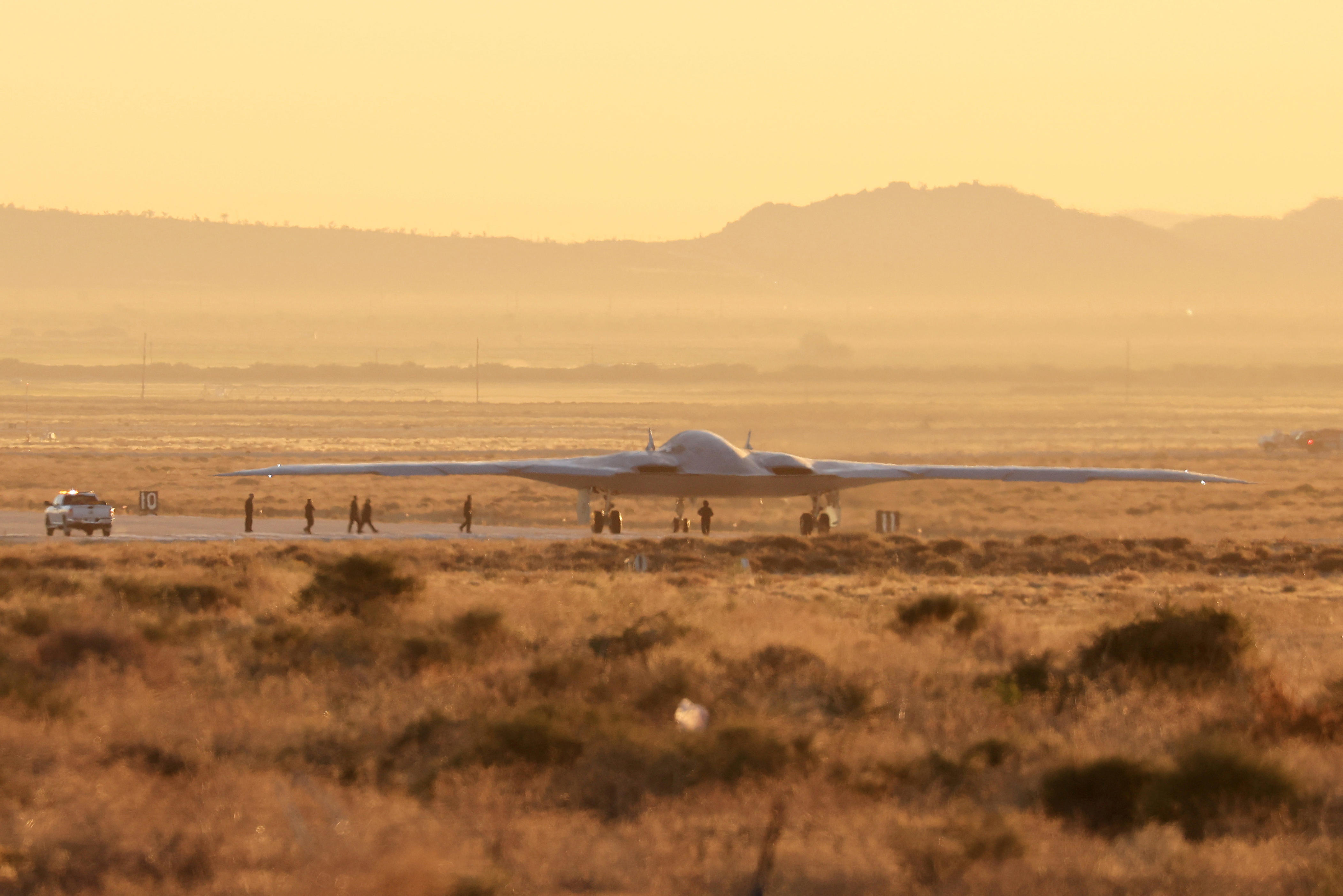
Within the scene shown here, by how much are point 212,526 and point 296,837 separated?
181ft

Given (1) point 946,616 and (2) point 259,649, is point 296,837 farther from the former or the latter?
(1) point 946,616

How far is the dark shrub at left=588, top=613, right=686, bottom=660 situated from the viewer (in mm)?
22312

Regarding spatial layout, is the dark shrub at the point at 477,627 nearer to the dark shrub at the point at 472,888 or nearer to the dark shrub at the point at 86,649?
the dark shrub at the point at 86,649

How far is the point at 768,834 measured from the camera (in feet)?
41.9

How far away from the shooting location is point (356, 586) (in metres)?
30.2

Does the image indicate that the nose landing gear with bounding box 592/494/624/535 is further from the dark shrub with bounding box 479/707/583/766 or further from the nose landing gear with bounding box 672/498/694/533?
the dark shrub with bounding box 479/707/583/766

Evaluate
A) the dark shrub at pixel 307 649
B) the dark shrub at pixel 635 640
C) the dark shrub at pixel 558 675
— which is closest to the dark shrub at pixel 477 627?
the dark shrub at pixel 307 649

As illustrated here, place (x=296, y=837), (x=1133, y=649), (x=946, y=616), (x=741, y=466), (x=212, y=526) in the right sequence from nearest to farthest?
1. (x=296, y=837)
2. (x=1133, y=649)
3. (x=946, y=616)
4. (x=741, y=466)
5. (x=212, y=526)

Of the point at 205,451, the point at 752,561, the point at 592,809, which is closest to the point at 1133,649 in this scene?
the point at 592,809

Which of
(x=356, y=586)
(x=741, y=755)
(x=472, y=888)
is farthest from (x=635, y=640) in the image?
(x=472, y=888)

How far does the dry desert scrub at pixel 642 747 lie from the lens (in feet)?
38.5

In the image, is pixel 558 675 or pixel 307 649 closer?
pixel 558 675

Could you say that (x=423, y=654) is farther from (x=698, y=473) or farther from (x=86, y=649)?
(x=698, y=473)

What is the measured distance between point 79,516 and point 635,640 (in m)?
42.2
